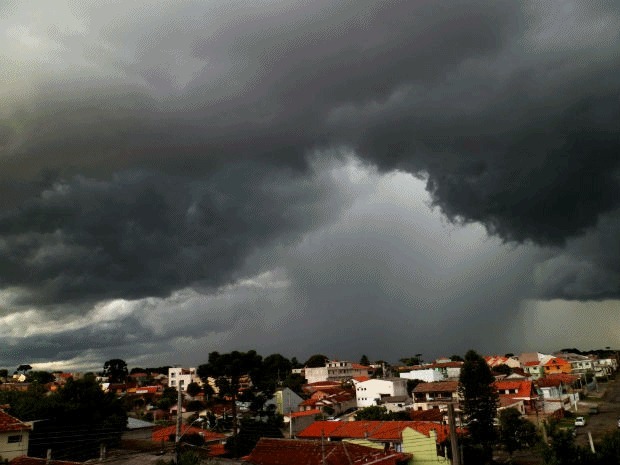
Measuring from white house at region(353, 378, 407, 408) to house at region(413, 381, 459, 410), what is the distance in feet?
21.0

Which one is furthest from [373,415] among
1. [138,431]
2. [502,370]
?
[502,370]

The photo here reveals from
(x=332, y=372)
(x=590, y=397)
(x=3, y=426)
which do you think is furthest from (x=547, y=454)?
(x=332, y=372)

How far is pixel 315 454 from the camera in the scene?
1698 inches

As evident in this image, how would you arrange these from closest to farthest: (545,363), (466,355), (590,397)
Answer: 1. (466,355)
2. (590,397)
3. (545,363)

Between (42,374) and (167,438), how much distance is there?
124m

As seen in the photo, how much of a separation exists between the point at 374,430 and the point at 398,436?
228 inches

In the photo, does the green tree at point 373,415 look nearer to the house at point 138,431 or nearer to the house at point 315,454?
the house at point 315,454

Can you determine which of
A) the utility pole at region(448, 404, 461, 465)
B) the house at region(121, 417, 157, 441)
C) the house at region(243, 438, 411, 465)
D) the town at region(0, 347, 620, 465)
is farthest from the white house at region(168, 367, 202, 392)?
the utility pole at region(448, 404, 461, 465)

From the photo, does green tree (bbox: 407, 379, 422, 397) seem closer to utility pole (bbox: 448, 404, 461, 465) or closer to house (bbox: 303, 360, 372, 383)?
house (bbox: 303, 360, 372, 383)

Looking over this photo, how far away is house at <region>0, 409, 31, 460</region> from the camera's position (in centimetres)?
4606

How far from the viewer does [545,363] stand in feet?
528

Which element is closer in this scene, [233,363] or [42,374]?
[233,363]

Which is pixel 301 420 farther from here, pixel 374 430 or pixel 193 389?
pixel 193 389

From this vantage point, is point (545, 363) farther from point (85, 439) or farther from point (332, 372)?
point (85, 439)
